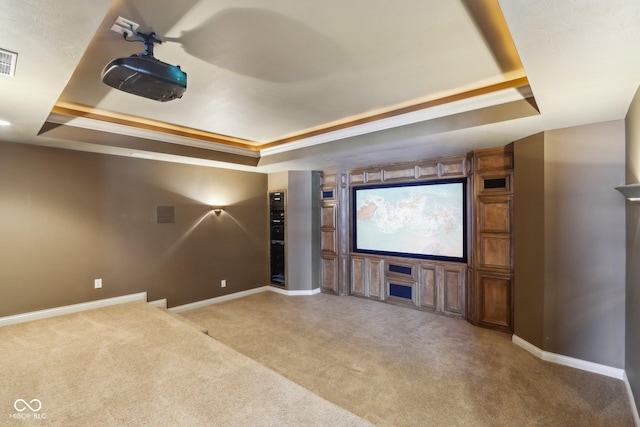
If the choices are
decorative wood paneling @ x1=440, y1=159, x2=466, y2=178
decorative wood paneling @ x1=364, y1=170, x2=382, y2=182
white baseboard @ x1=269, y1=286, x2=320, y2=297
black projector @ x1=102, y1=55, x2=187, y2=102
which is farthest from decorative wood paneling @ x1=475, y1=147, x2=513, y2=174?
black projector @ x1=102, y1=55, x2=187, y2=102

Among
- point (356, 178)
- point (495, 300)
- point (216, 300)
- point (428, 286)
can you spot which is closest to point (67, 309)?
point (216, 300)

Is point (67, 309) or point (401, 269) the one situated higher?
point (401, 269)

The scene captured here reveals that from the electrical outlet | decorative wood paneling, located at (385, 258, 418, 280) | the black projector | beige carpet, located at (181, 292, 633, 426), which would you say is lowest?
beige carpet, located at (181, 292, 633, 426)

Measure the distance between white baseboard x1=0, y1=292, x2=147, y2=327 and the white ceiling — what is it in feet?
6.64

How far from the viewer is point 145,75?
6.01ft

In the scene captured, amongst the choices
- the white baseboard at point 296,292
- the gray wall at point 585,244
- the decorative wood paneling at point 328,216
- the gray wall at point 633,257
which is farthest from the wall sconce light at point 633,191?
the white baseboard at point 296,292

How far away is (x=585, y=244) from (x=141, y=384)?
4.09 m

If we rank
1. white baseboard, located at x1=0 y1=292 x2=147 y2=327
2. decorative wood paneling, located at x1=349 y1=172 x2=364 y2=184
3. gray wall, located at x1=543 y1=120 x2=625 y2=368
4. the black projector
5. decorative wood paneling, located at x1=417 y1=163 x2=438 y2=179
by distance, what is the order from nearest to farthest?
the black projector → gray wall, located at x1=543 y1=120 x2=625 y2=368 → white baseboard, located at x1=0 y1=292 x2=147 y2=327 → decorative wood paneling, located at x1=417 y1=163 x2=438 y2=179 → decorative wood paneling, located at x1=349 y1=172 x2=364 y2=184

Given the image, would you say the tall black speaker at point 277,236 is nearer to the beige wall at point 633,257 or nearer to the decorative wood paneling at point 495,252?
the decorative wood paneling at point 495,252

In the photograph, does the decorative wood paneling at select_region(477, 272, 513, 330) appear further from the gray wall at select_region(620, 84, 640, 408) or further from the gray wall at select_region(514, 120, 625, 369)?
the gray wall at select_region(620, 84, 640, 408)

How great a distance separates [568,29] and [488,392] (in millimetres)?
2713

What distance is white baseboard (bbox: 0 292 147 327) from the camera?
3.48 meters

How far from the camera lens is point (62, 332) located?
3176mm

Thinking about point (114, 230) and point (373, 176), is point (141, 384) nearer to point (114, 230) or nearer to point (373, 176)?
point (114, 230)
